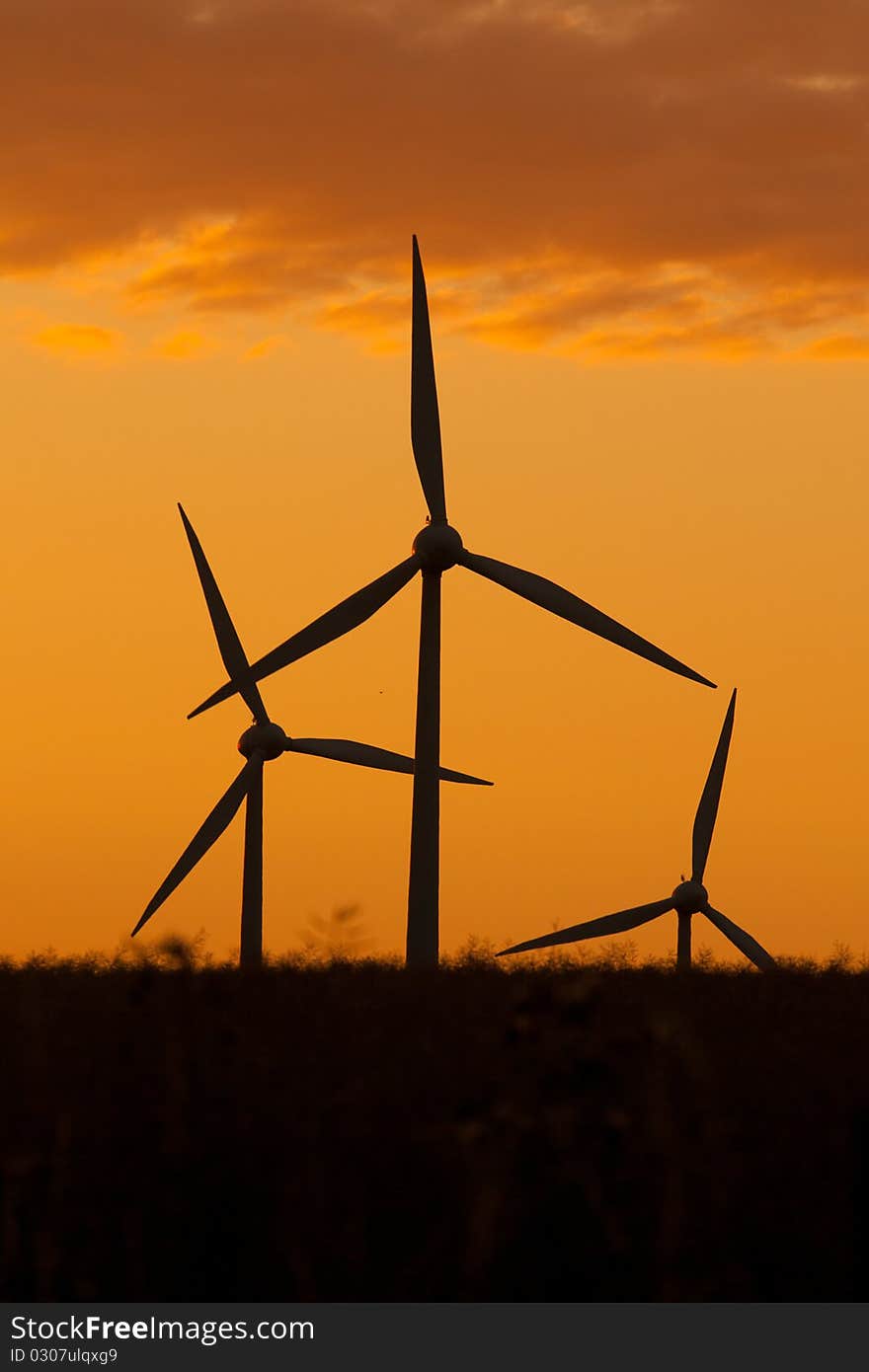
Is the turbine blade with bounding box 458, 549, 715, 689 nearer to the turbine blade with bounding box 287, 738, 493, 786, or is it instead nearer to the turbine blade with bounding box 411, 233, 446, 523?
the turbine blade with bounding box 411, 233, 446, 523

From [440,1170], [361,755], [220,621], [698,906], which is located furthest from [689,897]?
[440,1170]

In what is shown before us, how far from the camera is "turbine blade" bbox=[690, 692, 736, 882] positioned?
59.2 m

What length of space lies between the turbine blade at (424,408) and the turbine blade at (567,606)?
2.05 meters

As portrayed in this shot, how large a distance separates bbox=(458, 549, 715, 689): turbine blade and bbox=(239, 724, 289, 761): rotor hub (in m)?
14.4

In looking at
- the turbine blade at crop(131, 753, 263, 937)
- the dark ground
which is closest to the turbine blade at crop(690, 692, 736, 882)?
the turbine blade at crop(131, 753, 263, 937)

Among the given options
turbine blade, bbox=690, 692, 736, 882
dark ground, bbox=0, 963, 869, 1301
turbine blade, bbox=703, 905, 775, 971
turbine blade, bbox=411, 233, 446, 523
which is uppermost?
turbine blade, bbox=411, 233, 446, 523

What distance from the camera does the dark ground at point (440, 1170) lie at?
34.3ft

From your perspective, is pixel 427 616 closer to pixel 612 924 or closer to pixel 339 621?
pixel 339 621

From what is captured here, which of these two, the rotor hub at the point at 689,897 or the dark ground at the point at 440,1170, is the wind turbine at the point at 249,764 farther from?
the dark ground at the point at 440,1170

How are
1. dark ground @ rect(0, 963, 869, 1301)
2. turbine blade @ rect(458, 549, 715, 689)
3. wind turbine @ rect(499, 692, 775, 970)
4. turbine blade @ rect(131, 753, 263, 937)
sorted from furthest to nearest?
wind turbine @ rect(499, 692, 775, 970) < turbine blade @ rect(131, 753, 263, 937) < turbine blade @ rect(458, 549, 715, 689) < dark ground @ rect(0, 963, 869, 1301)

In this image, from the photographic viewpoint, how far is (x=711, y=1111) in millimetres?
13742

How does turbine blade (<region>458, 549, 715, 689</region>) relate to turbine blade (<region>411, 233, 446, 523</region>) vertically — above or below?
below

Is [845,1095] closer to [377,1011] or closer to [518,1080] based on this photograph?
[518,1080]

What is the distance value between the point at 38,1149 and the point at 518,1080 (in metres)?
3.44
